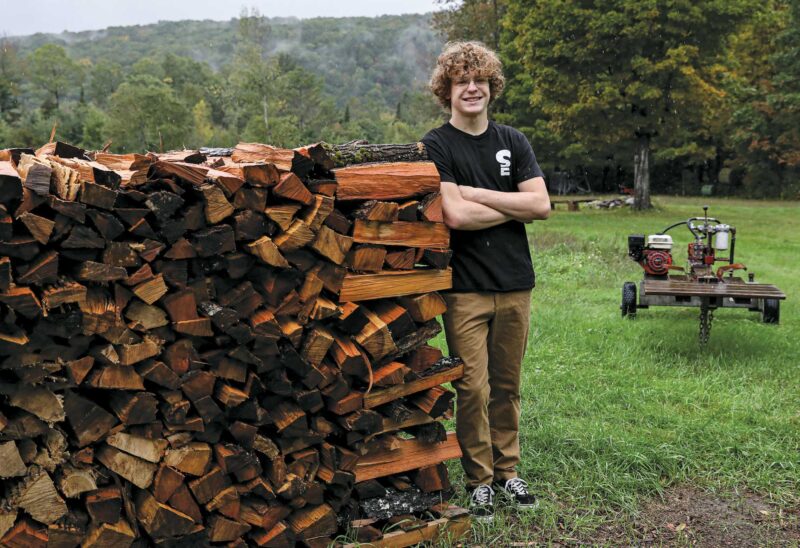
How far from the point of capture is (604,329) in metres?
7.44

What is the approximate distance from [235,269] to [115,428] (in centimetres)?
69

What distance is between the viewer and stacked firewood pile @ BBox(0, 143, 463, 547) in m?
2.57

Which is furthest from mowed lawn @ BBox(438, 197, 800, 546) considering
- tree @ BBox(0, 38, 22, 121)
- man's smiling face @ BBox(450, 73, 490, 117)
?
tree @ BBox(0, 38, 22, 121)

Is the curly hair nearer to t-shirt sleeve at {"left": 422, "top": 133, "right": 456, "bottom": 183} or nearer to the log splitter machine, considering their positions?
t-shirt sleeve at {"left": 422, "top": 133, "right": 456, "bottom": 183}

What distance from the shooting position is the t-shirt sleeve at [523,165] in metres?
3.63

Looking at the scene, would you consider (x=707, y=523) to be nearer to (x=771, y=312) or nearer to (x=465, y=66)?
(x=465, y=66)

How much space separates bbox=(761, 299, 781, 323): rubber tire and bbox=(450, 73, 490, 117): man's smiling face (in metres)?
5.40

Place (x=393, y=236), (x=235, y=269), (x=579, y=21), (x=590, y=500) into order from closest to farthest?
(x=235, y=269) → (x=393, y=236) → (x=590, y=500) → (x=579, y=21)

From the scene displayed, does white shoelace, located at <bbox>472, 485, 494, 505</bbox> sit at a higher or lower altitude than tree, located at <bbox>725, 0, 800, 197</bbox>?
lower

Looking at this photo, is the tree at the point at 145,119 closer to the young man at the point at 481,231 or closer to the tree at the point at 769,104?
the tree at the point at 769,104

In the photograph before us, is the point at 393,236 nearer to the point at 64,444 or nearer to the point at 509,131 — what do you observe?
the point at 509,131

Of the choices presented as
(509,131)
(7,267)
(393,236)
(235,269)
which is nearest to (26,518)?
(7,267)

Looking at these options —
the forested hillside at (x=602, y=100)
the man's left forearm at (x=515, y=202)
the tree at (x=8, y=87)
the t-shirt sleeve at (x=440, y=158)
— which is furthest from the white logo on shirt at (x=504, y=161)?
the tree at (x=8, y=87)

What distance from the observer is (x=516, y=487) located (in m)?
3.83
